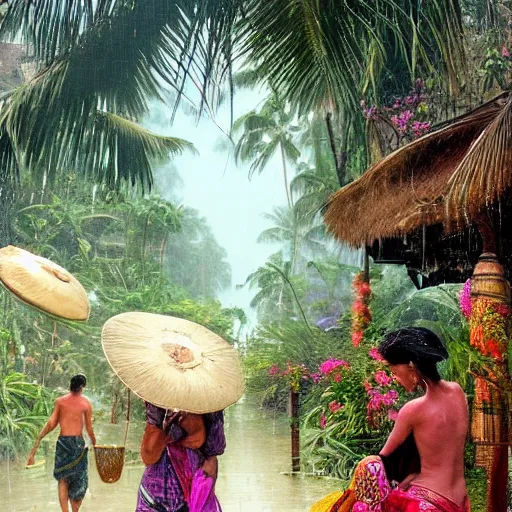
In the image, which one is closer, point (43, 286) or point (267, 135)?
point (43, 286)

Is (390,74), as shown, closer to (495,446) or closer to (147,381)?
(495,446)

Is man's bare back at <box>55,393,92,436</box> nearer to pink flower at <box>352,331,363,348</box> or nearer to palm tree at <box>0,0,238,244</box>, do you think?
palm tree at <box>0,0,238,244</box>

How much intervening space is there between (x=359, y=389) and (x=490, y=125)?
1.58 metres

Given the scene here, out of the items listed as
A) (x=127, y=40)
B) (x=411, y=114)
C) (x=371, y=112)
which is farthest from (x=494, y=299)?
(x=127, y=40)

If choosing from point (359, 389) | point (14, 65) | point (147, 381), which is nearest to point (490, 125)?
point (359, 389)

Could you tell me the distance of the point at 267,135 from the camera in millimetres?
5309

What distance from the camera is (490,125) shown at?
13.5ft

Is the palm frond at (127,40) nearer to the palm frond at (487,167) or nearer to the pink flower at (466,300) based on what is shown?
the palm frond at (487,167)

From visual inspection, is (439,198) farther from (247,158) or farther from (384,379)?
(247,158)

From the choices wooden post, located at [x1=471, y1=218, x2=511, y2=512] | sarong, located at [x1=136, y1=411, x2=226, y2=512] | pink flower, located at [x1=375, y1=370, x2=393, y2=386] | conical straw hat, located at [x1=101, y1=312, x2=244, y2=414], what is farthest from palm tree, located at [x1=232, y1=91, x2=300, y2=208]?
sarong, located at [x1=136, y1=411, x2=226, y2=512]

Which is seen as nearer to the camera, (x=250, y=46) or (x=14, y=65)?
(x=250, y=46)

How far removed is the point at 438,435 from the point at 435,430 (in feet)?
0.06

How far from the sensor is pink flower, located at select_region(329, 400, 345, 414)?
491cm

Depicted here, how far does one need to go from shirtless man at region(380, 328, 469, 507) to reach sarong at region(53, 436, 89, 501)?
2419 mm
